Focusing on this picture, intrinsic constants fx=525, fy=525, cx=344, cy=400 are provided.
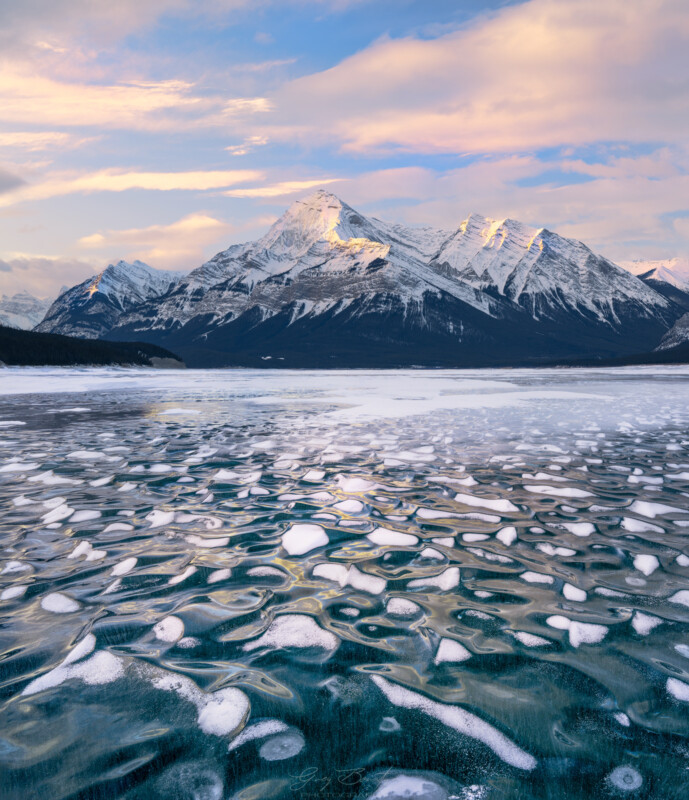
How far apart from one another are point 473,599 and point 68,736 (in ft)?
11.3

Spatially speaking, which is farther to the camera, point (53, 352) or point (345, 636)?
point (53, 352)

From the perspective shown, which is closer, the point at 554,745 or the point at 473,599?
the point at 554,745

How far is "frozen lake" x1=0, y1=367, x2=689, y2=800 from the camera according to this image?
3018mm

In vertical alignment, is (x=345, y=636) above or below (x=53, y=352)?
below

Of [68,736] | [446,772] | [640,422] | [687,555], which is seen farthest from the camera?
[640,422]

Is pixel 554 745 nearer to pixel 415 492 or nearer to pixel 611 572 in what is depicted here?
pixel 611 572

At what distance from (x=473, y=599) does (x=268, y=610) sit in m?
1.94

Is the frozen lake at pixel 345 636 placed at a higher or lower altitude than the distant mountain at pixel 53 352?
lower

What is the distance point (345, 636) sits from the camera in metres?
4.35

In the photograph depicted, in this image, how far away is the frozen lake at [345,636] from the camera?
3018 millimetres

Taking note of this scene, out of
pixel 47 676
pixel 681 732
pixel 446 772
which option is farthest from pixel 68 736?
pixel 681 732

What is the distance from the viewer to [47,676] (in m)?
3.81

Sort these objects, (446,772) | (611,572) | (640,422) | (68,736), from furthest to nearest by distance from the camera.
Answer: (640,422), (611,572), (68,736), (446,772)

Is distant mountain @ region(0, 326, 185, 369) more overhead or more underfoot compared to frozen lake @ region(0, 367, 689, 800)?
more overhead
